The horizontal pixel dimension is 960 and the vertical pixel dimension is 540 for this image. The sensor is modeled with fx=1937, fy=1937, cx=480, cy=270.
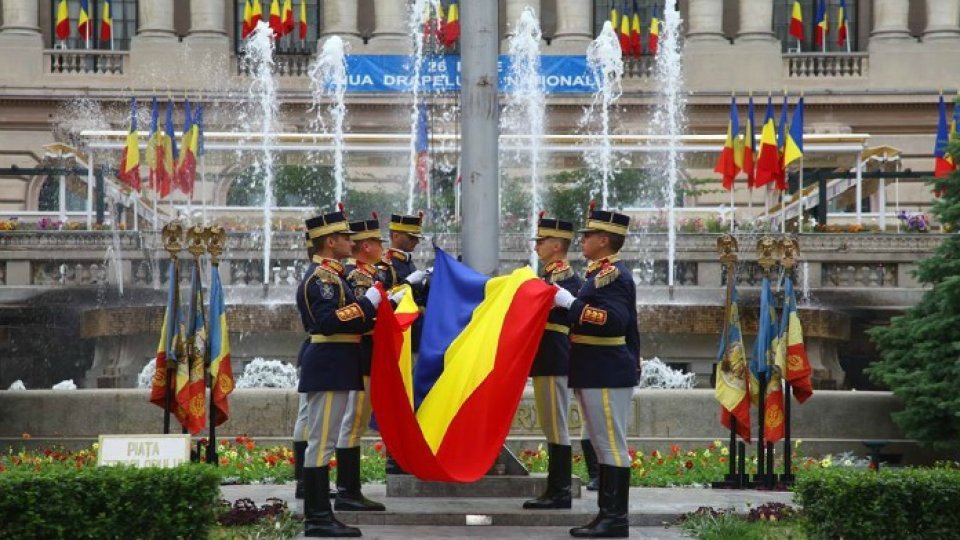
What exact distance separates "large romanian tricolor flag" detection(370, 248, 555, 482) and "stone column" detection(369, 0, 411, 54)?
38.1 m

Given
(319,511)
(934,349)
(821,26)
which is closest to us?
(319,511)

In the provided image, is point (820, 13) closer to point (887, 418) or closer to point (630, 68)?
point (630, 68)

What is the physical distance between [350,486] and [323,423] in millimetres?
836

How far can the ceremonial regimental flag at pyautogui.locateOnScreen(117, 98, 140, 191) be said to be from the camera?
120 feet

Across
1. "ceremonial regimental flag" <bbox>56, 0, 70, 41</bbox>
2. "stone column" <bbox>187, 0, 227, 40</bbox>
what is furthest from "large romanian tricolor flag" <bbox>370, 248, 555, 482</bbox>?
"stone column" <bbox>187, 0, 227, 40</bbox>

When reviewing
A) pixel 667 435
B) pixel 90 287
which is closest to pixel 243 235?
pixel 90 287

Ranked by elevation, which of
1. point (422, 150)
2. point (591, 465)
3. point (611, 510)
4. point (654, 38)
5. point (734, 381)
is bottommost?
Answer: point (591, 465)

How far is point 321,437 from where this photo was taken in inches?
515

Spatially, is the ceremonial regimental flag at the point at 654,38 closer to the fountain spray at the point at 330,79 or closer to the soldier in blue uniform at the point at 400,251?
the fountain spray at the point at 330,79

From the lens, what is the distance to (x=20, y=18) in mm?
52062

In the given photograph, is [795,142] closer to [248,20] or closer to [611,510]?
[248,20]

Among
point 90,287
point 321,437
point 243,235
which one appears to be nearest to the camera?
point 321,437

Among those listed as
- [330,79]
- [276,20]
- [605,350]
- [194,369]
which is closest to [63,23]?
[276,20]

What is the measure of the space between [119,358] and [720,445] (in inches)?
397
